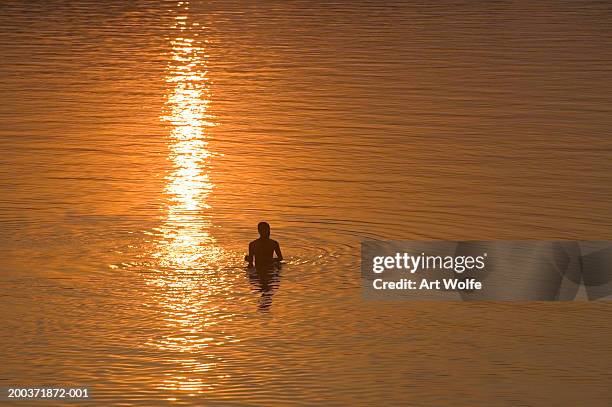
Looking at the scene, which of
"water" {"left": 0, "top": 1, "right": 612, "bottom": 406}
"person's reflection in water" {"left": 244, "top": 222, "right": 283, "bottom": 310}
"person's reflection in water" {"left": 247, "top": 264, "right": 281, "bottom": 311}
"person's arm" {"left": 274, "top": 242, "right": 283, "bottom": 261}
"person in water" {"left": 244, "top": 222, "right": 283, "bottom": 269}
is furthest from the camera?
"person's arm" {"left": 274, "top": 242, "right": 283, "bottom": 261}

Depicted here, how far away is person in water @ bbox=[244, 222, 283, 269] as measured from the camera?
26.1 m

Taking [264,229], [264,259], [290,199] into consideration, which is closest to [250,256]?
[264,259]

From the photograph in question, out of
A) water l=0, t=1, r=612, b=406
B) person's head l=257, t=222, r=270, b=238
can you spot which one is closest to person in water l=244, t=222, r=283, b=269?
person's head l=257, t=222, r=270, b=238

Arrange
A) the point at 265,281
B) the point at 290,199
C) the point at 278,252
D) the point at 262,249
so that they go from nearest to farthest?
the point at 265,281 → the point at 262,249 → the point at 278,252 → the point at 290,199

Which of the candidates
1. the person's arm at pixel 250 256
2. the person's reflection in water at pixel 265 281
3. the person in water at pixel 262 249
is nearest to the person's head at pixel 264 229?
the person in water at pixel 262 249

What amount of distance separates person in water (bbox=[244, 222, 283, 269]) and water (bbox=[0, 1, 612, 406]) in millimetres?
317

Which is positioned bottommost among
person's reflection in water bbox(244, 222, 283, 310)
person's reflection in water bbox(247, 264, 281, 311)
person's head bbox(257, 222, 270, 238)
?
person's reflection in water bbox(247, 264, 281, 311)

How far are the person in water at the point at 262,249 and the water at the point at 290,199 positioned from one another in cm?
32

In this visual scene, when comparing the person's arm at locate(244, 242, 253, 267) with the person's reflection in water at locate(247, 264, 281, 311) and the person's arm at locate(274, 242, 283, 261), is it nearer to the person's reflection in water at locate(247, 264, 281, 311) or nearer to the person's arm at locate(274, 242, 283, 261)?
the person's reflection in water at locate(247, 264, 281, 311)

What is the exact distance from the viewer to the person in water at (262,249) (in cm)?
2608

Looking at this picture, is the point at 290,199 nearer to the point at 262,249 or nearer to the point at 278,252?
the point at 278,252

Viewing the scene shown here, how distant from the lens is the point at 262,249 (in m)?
26.1

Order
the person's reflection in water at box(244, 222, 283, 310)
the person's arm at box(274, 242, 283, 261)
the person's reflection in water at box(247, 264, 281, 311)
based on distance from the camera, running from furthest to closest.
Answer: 1. the person's arm at box(274, 242, 283, 261)
2. the person's reflection in water at box(244, 222, 283, 310)
3. the person's reflection in water at box(247, 264, 281, 311)

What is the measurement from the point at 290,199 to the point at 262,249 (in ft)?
17.6
